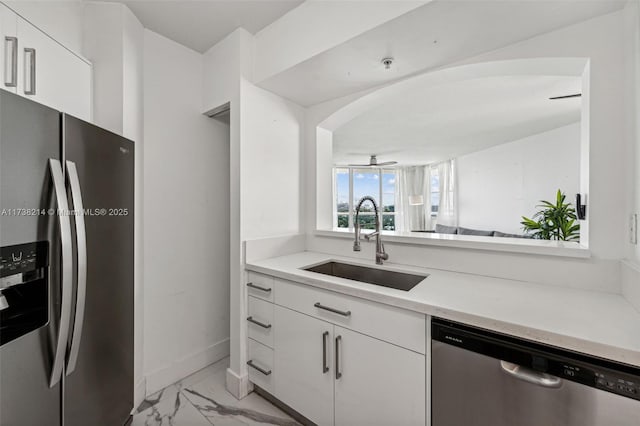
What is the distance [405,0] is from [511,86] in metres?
1.87

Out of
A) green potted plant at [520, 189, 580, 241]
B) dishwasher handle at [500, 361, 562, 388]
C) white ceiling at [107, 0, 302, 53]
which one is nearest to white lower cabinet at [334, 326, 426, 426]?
dishwasher handle at [500, 361, 562, 388]

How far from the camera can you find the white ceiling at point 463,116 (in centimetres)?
249

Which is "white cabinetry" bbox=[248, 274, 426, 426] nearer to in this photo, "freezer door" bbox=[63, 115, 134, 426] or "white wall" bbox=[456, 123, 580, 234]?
"freezer door" bbox=[63, 115, 134, 426]

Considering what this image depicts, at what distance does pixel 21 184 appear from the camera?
2.89ft

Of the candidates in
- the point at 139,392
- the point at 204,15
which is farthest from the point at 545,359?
the point at 204,15

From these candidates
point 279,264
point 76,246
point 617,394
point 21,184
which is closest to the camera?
point 617,394

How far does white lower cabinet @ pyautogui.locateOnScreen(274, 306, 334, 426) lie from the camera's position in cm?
138

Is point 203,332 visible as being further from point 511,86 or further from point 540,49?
point 511,86

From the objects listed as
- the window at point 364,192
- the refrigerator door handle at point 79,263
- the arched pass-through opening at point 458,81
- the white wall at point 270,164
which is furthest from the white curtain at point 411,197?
the refrigerator door handle at point 79,263

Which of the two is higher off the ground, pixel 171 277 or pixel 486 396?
pixel 171 277

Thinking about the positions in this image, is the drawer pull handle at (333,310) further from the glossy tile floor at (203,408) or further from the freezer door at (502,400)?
the glossy tile floor at (203,408)


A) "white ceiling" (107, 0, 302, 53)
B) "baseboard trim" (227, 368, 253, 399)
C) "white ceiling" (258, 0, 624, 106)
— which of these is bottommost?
"baseboard trim" (227, 368, 253, 399)

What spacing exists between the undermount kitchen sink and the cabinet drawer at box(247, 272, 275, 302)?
247 millimetres

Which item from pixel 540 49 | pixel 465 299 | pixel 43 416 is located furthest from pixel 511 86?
pixel 43 416
